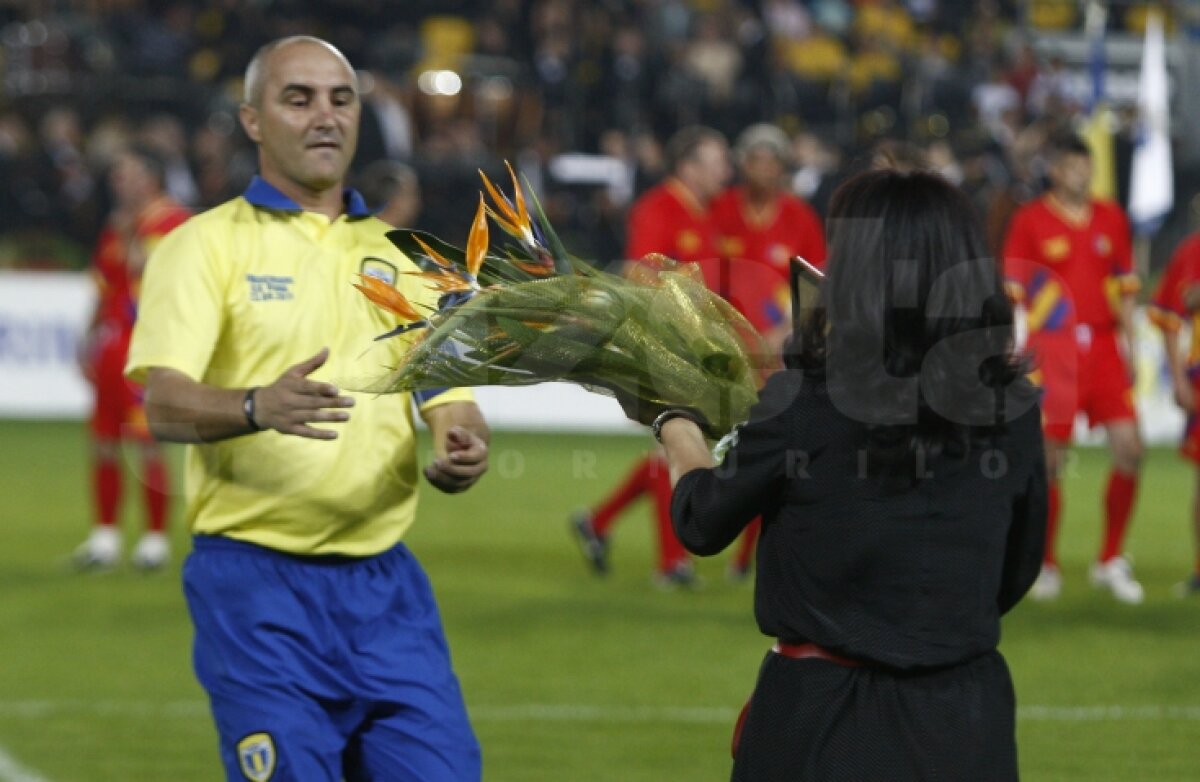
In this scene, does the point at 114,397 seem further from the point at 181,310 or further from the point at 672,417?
the point at 672,417

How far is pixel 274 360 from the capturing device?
13.7 ft

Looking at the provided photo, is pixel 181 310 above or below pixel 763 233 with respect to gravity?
below

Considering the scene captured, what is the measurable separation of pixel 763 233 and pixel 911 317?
7.32 m

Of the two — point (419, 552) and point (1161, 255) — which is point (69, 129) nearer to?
point (419, 552)

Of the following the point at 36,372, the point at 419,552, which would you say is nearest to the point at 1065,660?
the point at 419,552

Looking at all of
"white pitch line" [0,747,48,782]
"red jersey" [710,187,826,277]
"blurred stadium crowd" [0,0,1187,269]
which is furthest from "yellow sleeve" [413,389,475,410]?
"blurred stadium crowd" [0,0,1187,269]

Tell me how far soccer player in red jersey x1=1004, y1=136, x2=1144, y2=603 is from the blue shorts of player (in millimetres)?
6039

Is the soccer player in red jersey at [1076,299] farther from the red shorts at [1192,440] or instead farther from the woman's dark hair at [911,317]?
the woman's dark hair at [911,317]

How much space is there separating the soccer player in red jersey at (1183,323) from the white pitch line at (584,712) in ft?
9.06

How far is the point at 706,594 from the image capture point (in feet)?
32.3

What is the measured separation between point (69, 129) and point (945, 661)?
54.5ft

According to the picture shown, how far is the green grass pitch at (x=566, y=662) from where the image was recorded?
6.46 metres

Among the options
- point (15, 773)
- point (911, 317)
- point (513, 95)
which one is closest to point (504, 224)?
point (911, 317)

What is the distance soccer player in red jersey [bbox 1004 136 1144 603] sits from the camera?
9.59 meters
